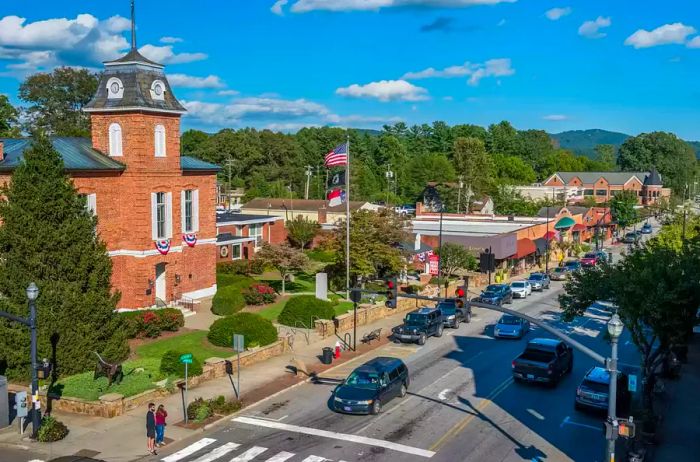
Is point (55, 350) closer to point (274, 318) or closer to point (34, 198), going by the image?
point (34, 198)

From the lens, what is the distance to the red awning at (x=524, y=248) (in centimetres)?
6861

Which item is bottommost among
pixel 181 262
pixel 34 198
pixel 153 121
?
pixel 181 262

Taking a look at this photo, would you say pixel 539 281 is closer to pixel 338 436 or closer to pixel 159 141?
pixel 159 141

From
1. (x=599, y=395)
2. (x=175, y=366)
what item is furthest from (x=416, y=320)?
(x=175, y=366)

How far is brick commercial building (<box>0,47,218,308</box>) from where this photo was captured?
Answer: 39594 mm

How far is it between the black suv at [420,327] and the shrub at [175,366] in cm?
1222

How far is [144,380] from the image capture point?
89.5ft

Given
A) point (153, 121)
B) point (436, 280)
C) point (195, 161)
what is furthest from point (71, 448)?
point (436, 280)

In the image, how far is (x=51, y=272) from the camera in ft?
95.0

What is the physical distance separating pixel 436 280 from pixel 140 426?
118 feet

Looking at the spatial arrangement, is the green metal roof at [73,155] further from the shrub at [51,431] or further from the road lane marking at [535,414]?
the road lane marking at [535,414]

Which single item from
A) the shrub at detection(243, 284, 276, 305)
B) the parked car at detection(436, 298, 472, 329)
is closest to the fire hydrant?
the parked car at detection(436, 298, 472, 329)

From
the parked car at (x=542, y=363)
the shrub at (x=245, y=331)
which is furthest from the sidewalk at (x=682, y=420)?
the shrub at (x=245, y=331)

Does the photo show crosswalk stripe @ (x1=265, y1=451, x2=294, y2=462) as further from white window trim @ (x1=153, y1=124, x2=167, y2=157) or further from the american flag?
the american flag
